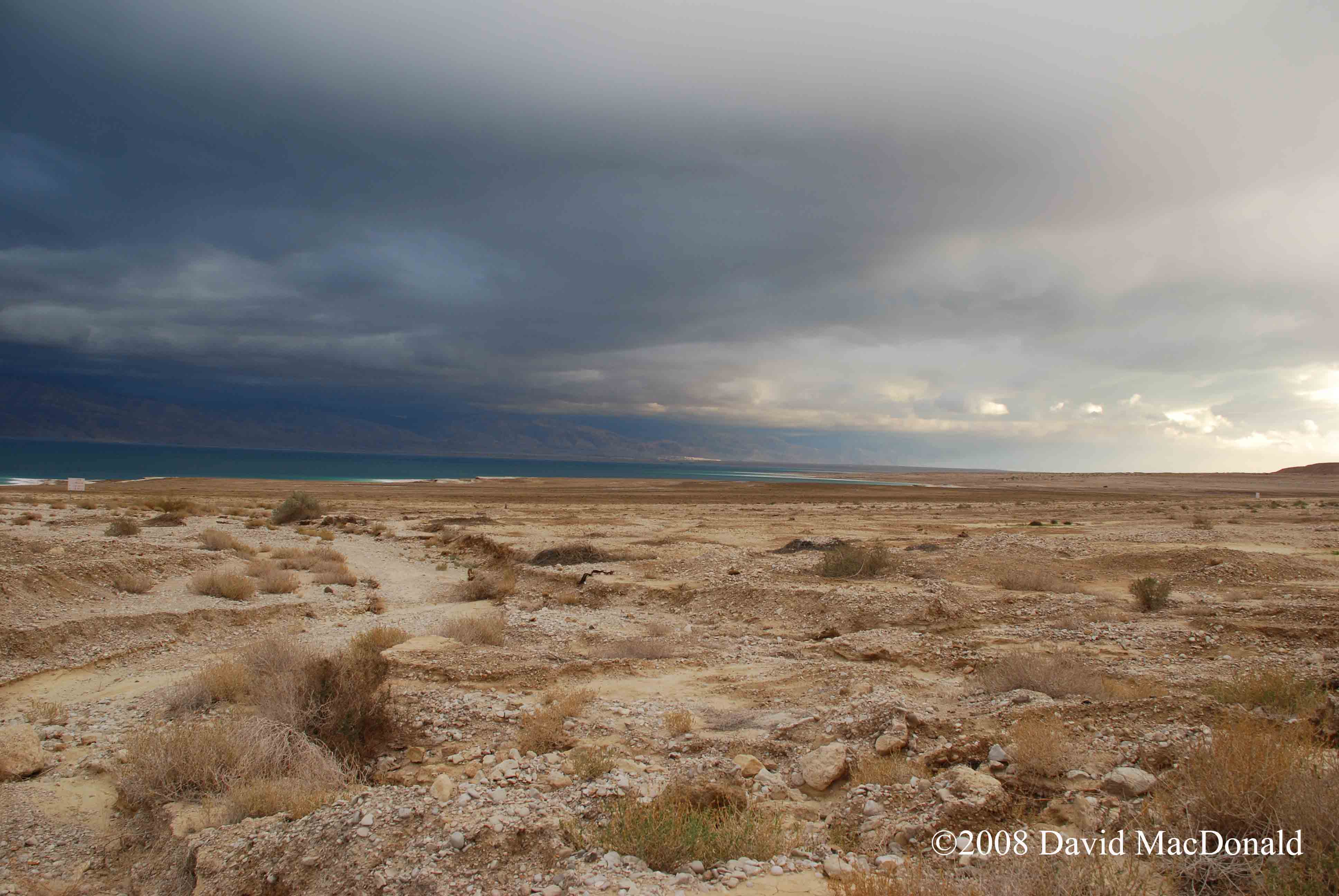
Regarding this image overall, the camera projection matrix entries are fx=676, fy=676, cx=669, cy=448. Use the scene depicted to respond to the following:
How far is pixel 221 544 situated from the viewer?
901 inches

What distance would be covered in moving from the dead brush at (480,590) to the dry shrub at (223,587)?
4.47 m

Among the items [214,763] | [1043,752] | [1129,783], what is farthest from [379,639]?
[1129,783]

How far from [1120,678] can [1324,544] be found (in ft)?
78.3

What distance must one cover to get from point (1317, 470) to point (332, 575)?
808 ft

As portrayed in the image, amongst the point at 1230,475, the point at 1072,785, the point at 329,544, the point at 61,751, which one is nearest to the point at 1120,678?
the point at 1072,785

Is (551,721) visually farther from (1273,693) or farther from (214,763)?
(1273,693)

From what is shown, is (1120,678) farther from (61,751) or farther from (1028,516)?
(1028,516)

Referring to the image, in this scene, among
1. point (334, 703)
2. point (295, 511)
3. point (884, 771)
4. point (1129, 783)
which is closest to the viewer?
point (1129, 783)

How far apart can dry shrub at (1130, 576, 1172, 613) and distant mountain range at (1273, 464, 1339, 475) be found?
21313cm

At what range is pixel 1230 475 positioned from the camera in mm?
192625

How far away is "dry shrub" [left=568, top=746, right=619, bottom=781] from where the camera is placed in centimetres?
668

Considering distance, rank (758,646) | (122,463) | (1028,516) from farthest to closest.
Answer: (122,463)
(1028,516)
(758,646)

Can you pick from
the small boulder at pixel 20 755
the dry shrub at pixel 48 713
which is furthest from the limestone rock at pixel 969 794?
the dry shrub at pixel 48 713

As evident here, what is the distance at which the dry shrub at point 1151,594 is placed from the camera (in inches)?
580
